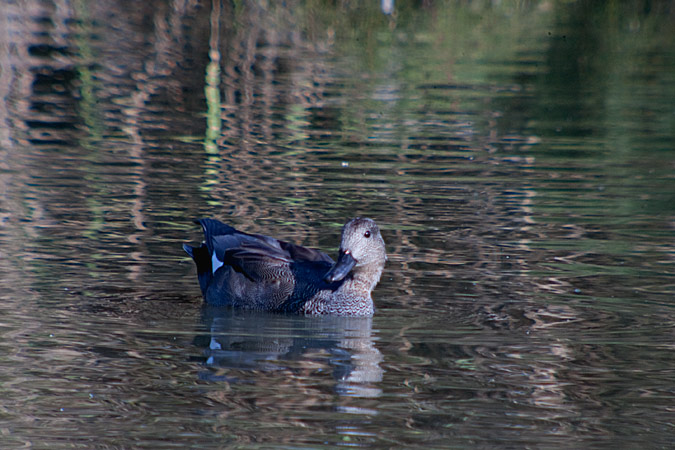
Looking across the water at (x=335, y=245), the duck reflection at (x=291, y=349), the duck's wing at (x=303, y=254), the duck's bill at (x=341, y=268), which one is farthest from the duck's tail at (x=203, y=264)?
the duck's bill at (x=341, y=268)

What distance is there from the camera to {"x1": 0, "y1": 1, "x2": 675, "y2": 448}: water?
6395mm

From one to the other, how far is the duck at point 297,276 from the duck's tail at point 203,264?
6cm

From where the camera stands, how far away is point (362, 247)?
8953 millimetres

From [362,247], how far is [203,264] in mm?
1333

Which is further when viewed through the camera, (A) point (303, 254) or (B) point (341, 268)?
(A) point (303, 254)

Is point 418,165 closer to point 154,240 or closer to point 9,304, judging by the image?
point 154,240

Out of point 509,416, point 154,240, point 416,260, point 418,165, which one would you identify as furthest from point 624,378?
point 418,165

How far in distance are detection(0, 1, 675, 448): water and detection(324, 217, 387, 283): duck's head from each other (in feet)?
1.12

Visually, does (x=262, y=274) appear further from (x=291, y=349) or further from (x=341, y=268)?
(x=291, y=349)

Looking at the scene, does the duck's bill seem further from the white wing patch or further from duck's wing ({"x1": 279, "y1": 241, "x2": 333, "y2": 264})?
the white wing patch

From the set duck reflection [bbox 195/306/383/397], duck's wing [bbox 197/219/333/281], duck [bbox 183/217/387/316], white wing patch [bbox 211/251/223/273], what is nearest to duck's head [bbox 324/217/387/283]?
duck [bbox 183/217/387/316]

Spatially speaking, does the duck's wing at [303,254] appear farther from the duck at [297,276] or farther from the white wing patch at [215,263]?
the white wing patch at [215,263]

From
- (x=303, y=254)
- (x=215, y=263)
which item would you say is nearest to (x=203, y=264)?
(x=215, y=263)

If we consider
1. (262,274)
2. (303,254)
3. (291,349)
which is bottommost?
(291,349)
